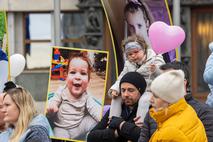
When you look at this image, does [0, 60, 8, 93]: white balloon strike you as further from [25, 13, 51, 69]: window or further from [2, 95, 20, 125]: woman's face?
[25, 13, 51, 69]: window

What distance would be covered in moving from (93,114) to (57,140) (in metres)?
0.53

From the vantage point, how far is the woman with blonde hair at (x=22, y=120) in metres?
4.35

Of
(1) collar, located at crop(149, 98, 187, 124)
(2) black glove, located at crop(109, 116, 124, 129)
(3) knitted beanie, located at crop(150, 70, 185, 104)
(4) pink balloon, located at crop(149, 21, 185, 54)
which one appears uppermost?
(4) pink balloon, located at crop(149, 21, 185, 54)

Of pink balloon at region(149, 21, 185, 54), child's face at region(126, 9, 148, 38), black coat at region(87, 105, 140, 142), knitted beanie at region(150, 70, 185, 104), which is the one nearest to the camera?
knitted beanie at region(150, 70, 185, 104)

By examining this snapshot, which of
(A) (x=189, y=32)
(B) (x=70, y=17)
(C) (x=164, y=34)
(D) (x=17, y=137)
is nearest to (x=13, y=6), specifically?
(B) (x=70, y=17)

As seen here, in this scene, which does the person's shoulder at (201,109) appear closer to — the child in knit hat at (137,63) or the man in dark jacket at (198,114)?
the man in dark jacket at (198,114)

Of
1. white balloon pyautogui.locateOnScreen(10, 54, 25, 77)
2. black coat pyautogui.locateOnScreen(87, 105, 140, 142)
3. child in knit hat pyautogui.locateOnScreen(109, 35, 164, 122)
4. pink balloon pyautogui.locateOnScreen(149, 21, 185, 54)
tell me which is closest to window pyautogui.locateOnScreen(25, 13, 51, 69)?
white balloon pyautogui.locateOnScreen(10, 54, 25, 77)

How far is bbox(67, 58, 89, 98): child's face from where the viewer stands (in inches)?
255

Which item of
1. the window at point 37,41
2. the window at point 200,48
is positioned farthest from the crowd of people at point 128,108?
the window at point 37,41

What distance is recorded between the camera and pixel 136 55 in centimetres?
536

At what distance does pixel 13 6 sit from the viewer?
56.7ft

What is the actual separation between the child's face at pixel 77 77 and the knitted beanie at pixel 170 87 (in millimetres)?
2762

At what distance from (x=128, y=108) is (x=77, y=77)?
1473mm

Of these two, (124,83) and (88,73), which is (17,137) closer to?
(124,83)
